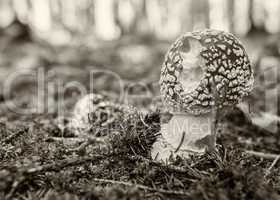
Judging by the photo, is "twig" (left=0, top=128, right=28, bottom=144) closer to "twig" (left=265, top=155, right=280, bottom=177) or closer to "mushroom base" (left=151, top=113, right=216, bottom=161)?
"mushroom base" (left=151, top=113, right=216, bottom=161)

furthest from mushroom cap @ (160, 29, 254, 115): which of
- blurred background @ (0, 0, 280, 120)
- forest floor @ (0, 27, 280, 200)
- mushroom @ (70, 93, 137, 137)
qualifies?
blurred background @ (0, 0, 280, 120)

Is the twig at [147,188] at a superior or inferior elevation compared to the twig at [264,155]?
inferior

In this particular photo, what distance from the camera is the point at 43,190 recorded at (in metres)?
2.03

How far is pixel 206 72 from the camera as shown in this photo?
237 cm

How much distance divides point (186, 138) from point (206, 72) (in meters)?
0.48

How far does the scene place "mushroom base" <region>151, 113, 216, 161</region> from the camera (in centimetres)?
256

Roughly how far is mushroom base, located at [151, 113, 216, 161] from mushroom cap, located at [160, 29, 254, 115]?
0.38ft

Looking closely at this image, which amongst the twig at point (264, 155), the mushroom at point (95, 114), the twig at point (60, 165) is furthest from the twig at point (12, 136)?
the twig at point (264, 155)

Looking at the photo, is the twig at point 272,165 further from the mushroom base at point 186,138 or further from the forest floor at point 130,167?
the mushroom base at point 186,138

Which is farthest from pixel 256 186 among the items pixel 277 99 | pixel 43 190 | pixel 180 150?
pixel 277 99

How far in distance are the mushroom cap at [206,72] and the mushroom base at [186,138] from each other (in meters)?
0.12

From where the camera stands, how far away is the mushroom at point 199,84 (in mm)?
2375

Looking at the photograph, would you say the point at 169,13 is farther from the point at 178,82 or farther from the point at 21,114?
the point at 178,82

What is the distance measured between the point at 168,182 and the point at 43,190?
675 mm
